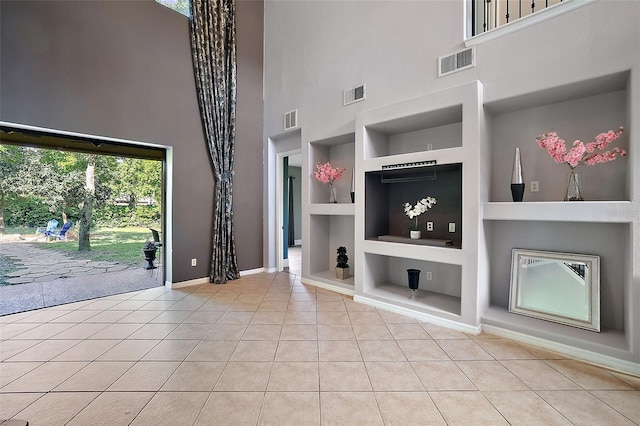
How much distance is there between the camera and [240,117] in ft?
17.5

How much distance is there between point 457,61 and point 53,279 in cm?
594

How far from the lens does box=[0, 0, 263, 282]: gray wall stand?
3342mm

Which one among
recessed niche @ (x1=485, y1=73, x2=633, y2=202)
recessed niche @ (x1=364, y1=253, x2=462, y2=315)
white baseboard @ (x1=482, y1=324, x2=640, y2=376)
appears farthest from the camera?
recessed niche @ (x1=364, y1=253, x2=462, y2=315)

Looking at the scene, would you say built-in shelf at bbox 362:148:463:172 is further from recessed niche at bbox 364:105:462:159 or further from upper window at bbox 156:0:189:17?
upper window at bbox 156:0:189:17

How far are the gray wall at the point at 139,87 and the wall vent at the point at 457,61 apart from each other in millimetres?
3556

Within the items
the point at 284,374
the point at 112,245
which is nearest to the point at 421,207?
the point at 284,374

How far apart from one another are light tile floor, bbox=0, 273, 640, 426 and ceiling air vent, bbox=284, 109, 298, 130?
3255 millimetres

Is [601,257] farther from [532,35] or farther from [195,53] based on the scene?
[195,53]

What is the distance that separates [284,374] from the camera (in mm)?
2211

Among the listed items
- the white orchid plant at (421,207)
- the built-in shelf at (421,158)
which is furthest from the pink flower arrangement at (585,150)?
the white orchid plant at (421,207)

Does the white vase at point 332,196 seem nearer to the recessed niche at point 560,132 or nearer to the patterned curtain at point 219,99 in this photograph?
the patterned curtain at point 219,99

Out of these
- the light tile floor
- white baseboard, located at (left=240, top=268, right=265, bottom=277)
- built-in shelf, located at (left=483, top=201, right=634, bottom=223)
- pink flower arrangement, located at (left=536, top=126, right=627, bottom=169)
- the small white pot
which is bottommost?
the light tile floor

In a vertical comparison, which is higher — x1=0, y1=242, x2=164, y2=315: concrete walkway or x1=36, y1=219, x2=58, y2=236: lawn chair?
x1=36, y1=219, x2=58, y2=236: lawn chair

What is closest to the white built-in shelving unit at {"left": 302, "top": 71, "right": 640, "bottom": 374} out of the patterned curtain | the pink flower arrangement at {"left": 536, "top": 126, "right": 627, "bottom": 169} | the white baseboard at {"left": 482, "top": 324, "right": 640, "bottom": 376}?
the white baseboard at {"left": 482, "top": 324, "right": 640, "bottom": 376}
